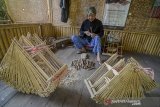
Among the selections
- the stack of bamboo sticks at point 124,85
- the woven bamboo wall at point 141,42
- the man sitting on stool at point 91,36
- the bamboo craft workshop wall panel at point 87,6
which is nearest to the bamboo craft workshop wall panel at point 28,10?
the bamboo craft workshop wall panel at point 87,6

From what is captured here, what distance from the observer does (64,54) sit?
3578 mm

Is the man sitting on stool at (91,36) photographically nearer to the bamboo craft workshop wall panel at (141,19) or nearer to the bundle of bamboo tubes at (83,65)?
the bundle of bamboo tubes at (83,65)

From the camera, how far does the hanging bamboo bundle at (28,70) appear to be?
166cm

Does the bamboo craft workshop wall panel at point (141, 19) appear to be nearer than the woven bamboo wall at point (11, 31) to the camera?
No

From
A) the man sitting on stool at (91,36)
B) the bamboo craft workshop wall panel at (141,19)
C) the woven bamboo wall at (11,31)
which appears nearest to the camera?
the woven bamboo wall at (11,31)

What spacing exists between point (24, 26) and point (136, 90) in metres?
2.81

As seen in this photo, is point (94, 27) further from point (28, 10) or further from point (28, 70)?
point (28, 10)

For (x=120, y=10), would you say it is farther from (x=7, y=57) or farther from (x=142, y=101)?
(x=7, y=57)

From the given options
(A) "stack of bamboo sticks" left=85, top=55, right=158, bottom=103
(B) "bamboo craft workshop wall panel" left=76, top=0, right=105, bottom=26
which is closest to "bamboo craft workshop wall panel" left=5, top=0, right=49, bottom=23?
(B) "bamboo craft workshop wall panel" left=76, top=0, right=105, bottom=26

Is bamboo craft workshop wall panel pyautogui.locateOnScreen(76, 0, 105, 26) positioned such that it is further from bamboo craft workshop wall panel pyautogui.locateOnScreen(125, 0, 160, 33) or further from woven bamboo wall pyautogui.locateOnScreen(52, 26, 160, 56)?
bamboo craft workshop wall panel pyautogui.locateOnScreen(125, 0, 160, 33)

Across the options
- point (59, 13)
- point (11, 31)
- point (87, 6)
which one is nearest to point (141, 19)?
point (87, 6)

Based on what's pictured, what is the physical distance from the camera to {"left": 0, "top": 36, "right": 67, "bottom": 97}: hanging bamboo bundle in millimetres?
1663

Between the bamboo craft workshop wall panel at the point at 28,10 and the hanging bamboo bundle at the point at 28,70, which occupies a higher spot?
the bamboo craft workshop wall panel at the point at 28,10

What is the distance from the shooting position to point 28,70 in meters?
1.69
